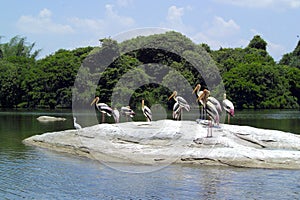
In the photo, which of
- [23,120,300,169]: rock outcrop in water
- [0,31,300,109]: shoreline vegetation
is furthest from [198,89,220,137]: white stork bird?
[0,31,300,109]: shoreline vegetation

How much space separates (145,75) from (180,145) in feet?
114

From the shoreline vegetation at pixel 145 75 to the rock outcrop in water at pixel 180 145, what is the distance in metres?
31.8

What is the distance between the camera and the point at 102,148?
15.9 meters

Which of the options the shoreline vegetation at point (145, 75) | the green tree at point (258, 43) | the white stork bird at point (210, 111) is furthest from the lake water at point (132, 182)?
the green tree at point (258, 43)

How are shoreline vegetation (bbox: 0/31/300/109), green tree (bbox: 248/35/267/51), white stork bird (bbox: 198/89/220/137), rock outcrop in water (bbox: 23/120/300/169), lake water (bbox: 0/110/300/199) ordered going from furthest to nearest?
green tree (bbox: 248/35/267/51), shoreline vegetation (bbox: 0/31/300/109), white stork bird (bbox: 198/89/220/137), rock outcrop in water (bbox: 23/120/300/169), lake water (bbox: 0/110/300/199)

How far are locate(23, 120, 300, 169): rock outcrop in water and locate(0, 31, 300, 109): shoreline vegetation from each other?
31.8m

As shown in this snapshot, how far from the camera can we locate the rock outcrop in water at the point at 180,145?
563 inches

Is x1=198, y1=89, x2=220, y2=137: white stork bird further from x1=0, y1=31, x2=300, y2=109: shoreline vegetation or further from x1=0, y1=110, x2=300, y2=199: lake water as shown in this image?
x1=0, y1=31, x2=300, y2=109: shoreline vegetation

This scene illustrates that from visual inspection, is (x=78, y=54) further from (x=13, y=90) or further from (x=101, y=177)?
(x=101, y=177)

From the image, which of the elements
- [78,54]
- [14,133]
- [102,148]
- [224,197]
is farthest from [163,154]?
[78,54]

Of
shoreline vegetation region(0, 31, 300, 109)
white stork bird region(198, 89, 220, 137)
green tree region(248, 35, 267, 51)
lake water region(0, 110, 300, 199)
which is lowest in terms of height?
lake water region(0, 110, 300, 199)

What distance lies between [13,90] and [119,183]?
55579mm

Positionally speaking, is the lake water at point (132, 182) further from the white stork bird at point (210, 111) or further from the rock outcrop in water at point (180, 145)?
the white stork bird at point (210, 111)

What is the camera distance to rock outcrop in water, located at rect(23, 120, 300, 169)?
14.3 meters
